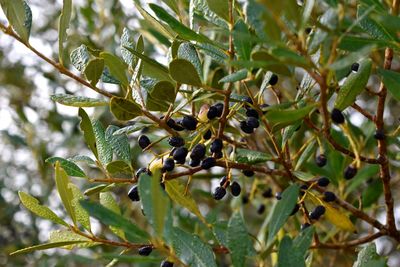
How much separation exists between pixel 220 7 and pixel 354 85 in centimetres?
23

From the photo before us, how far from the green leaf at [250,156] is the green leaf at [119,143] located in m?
0.20

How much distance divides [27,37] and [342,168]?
90 cm

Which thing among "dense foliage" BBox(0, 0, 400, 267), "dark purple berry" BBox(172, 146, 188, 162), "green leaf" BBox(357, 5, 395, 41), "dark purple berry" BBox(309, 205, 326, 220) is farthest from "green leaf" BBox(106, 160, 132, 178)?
"green leaf" BBox(357, 5, 395, 41)

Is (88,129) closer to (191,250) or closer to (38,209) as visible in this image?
(38,209)

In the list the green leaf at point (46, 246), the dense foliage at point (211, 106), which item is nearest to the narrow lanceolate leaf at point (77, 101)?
the dense foliage at point (211, 106)

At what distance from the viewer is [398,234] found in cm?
109

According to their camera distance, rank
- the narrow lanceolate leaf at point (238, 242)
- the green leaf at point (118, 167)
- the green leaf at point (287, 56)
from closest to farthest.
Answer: the green leaf at point (287, 56), the narrow lanceolate leaf at point (238, 242), the green leaf at point (118, 167)

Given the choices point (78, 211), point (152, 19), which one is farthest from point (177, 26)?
point (78, 211)

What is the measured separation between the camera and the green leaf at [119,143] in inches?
40.1

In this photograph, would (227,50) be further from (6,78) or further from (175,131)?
(6,78)

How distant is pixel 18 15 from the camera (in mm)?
949

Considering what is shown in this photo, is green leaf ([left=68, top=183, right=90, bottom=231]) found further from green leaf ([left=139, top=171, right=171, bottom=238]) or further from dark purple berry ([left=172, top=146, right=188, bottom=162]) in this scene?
green leaf ([left=139, top=171, right=171, bottom=238])

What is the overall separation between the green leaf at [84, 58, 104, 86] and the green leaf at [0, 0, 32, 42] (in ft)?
0.42

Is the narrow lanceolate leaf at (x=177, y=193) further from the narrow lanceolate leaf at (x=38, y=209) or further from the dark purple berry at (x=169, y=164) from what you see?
the narrow lanceolate leaf at (x=38, y=209)
